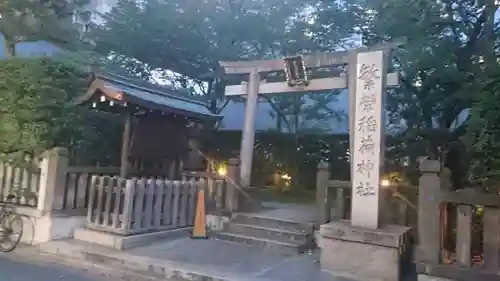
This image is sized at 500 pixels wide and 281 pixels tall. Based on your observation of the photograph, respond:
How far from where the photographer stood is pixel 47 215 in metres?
7.99

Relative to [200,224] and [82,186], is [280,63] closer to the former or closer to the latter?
[200,224]

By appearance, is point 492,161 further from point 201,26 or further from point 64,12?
point 201,26

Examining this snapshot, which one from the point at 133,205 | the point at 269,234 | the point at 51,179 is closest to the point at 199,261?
the point at 133,205

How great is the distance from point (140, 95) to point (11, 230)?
3767 mm

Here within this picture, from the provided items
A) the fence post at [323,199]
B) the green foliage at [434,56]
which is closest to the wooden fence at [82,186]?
the fence post at [323,199]

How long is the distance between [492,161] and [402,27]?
712cm

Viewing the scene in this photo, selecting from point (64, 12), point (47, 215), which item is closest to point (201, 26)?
point (64, 12)

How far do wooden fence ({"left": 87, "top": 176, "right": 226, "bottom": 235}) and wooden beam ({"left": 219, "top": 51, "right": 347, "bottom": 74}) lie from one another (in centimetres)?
324

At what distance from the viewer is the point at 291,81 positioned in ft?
29.5

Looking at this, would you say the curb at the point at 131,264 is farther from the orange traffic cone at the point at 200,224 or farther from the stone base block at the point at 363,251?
the orange traffic cone at the point at 200,224

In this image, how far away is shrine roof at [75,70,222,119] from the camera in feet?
25.8

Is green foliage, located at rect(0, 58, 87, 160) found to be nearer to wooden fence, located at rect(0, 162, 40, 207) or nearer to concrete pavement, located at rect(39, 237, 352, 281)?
wooden fence, located at rect(0, 162, 40, 207)

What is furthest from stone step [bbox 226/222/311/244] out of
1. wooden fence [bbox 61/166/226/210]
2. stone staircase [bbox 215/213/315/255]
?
wooden fence [bbox 61/166/226/210]

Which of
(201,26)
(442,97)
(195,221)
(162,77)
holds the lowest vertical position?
(195,221)
